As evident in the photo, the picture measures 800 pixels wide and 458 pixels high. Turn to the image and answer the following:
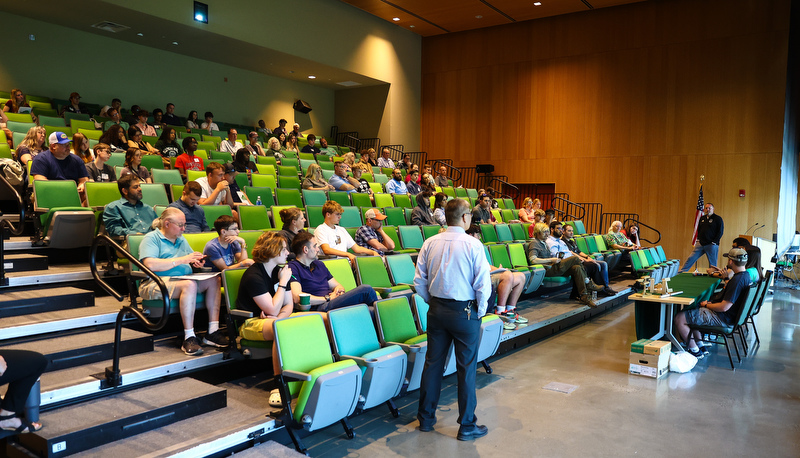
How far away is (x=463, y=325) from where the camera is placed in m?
3.21

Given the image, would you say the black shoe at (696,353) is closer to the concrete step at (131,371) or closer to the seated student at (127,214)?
the concrete step at (131,371)

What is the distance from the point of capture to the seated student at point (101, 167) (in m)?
5.30

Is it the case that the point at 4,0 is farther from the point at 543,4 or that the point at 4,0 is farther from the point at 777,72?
the point at 777,72

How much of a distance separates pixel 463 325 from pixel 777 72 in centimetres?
1087

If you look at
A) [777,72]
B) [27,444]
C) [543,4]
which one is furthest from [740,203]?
[27,444]

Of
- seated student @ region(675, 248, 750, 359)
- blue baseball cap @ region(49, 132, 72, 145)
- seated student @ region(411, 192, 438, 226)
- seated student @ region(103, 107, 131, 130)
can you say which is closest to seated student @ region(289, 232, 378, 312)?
blue baseball cap @ region(49, 132, 72, 145)

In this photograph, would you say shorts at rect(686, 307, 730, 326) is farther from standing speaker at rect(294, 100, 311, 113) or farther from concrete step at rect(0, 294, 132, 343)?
standing speaker at rect(294, 100, 311, 113)

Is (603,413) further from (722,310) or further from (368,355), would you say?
(722,310)

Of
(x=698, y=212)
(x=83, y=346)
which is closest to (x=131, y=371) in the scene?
(x=83, y=346)

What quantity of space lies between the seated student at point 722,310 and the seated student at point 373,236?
298cm

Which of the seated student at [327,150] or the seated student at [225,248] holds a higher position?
the seated student at [327,150]

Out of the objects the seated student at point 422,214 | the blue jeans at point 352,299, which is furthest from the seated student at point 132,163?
the seated student at point 422,214

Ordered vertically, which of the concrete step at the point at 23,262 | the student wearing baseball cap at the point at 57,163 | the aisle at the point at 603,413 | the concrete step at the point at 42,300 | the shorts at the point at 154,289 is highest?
the student wearing baseball cap at the point at 57,163

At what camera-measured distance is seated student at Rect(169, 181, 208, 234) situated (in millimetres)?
4449
